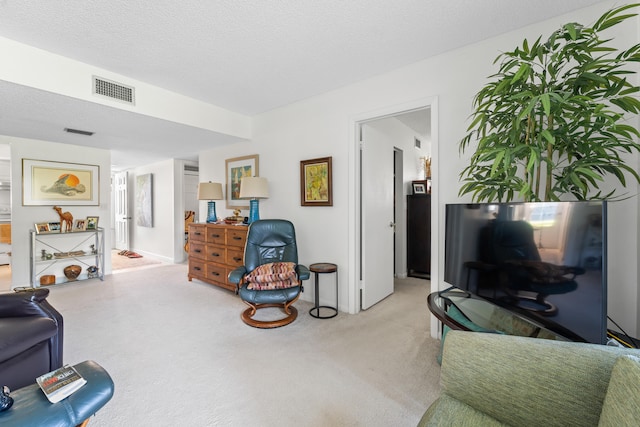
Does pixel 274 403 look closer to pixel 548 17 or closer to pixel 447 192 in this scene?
pixel 447 192

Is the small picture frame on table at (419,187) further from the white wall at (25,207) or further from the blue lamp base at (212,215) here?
the white wall at (25,207)

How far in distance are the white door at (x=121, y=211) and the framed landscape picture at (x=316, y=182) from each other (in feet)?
20.2

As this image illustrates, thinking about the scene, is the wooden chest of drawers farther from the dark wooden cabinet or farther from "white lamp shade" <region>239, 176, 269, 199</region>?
the dark wooden cabinet

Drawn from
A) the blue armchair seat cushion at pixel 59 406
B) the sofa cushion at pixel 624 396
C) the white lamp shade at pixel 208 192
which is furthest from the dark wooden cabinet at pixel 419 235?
the blue armchair seat cushion at pixel 59 406

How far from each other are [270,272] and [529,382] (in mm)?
2371

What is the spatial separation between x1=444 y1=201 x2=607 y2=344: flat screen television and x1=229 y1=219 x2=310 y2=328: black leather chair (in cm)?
162

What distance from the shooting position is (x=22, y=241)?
161 inches

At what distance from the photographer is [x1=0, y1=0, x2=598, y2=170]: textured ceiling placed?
6.02 feet

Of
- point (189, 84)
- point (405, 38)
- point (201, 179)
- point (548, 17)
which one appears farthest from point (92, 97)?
point (548, 17)

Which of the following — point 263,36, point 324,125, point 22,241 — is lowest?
point 22,241

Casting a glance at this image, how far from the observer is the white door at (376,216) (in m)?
3.13

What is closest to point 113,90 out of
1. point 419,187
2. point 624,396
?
point 624,396

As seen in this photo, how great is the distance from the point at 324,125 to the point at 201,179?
116 inches

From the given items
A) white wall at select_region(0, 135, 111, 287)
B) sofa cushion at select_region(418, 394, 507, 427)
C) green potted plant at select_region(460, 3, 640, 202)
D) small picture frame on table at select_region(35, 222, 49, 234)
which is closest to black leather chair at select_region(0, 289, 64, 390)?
sofa cushion at select_region(418, 394, 507, 427)
